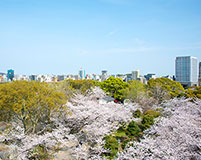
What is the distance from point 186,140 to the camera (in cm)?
597

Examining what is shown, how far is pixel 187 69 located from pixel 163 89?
246ft

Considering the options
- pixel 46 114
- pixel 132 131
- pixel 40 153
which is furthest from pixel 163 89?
pixel 40 153

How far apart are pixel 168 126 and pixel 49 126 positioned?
22.4 feet

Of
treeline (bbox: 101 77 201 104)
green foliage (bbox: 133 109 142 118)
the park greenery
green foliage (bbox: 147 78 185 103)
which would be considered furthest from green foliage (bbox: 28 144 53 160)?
green foliage (bbox: 147 78 185 103)

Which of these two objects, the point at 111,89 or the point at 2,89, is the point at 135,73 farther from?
the point at 2,89

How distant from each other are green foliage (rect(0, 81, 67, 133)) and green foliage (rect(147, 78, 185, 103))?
1334 cm

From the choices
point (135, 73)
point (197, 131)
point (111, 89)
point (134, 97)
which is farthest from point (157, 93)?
point (135, 73)

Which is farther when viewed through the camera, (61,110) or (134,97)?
(134,97)

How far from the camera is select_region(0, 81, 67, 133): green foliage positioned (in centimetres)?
959

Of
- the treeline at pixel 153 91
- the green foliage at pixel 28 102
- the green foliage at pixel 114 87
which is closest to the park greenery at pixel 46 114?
the green foliage at pixel 28 102

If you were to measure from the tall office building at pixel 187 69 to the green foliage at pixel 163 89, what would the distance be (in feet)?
239

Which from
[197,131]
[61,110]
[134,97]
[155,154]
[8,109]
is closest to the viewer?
[155,154]

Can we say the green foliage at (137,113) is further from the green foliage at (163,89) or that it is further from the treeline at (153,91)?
the green foliage at (163,89)

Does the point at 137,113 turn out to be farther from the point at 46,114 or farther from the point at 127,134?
the point at 46,114
